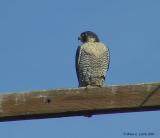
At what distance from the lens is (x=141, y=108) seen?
450 centimetres

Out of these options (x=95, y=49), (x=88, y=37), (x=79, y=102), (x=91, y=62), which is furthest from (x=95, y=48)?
(x=79, y=102)

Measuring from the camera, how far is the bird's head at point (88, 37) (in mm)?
8873

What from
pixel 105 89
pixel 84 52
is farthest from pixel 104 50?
pixel 105 89

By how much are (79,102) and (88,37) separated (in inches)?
181

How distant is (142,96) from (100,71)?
12.4 ft

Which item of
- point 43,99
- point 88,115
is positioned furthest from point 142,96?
point 43,99

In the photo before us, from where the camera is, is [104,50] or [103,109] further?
[104,50]

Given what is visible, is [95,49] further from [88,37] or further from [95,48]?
[88,37]

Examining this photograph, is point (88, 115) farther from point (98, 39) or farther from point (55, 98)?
point (98, 39)

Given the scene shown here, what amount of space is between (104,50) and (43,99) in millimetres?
3781

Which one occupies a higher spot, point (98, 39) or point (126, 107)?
point (98, 39)

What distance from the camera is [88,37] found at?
9.13m

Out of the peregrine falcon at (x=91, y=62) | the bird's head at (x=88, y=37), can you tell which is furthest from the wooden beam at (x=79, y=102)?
the bird's head at (x=88, y=37)

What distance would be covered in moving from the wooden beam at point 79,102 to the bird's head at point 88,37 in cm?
418
